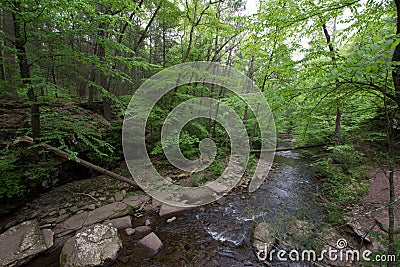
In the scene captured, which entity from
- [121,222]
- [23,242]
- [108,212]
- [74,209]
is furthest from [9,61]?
[121,222]

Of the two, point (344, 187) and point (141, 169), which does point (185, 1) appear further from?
point (344, 187)

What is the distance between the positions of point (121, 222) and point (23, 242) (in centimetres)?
174

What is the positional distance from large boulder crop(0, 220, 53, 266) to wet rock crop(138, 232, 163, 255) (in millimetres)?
1846

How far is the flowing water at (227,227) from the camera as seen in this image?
132 inches

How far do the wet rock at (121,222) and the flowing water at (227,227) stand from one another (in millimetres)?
443

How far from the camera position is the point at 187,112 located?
807 centimetres

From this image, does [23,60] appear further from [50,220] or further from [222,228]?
[222,228]

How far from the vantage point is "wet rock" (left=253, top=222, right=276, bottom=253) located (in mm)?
3546

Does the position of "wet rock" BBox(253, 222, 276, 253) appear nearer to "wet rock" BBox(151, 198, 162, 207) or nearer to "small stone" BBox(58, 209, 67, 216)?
"wet rock" BBox(151, 198, 162, 207)

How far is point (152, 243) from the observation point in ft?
12.0

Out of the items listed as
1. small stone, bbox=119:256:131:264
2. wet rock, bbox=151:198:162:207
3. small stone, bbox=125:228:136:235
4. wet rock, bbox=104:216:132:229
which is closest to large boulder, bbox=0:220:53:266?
wet rock, bbox=104:216:132:229

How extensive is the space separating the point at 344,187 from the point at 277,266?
3220 mm

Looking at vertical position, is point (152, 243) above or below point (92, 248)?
below

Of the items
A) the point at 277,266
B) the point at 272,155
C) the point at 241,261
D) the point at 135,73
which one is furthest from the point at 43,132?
the point at 272,155
